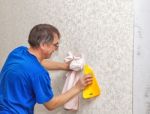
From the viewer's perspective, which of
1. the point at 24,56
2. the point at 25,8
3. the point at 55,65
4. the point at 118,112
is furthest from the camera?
the point at 25,8

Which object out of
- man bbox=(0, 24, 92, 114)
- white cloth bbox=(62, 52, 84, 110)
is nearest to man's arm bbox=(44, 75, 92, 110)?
man bbox=(0, 24, 92, 114)

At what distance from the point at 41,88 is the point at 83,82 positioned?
214 mm

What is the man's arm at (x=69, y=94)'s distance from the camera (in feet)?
5.01

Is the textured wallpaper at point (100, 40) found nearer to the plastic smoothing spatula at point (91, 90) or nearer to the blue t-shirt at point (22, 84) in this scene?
the plastic smoothing spatula at point (91, 90)

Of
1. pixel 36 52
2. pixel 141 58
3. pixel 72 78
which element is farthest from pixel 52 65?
pixel 141 58

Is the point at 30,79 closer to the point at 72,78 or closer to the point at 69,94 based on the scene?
the point at 69,94

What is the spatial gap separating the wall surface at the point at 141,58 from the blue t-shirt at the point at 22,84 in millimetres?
424

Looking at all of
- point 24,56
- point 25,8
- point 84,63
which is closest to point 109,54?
point 84,63

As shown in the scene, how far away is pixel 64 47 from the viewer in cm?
176

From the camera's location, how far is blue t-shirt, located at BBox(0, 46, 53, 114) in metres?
1.45

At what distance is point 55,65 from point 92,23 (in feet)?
1.00

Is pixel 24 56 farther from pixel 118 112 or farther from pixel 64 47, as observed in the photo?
pixel 118 112

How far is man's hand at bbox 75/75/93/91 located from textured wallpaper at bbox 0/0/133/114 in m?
0.10

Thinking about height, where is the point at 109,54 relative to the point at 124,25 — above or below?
below
